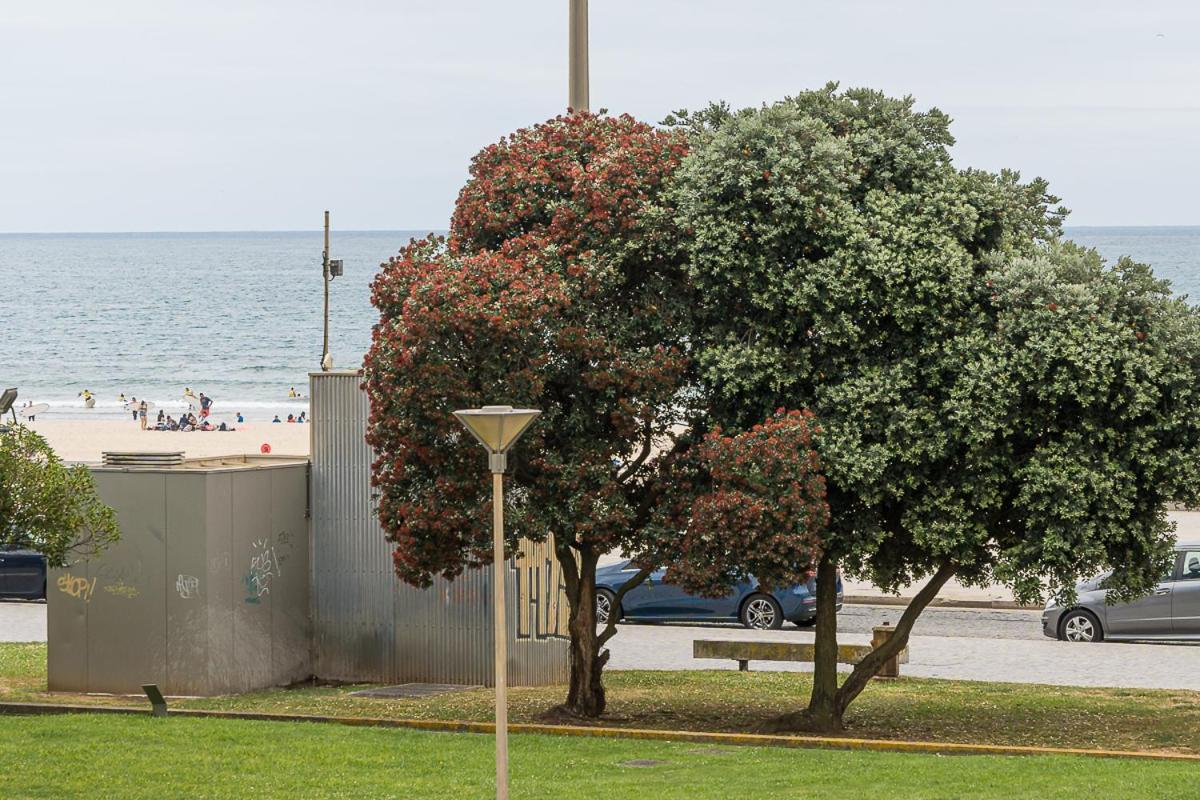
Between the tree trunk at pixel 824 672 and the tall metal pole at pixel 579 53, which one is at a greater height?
the tall metal pole at pixel 579 53

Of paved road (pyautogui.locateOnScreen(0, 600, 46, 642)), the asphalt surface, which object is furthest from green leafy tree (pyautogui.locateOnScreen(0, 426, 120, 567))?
paved road (pyautogui.locateOnScreen(0, 600, 46, 642))

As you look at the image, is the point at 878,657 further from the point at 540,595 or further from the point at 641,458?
the point at 540,595

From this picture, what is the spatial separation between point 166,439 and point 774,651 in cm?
5385

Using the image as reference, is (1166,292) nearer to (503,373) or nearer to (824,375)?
(824,375)

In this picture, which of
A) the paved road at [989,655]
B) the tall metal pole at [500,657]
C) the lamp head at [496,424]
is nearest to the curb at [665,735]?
the tall metal pole at [500,657]

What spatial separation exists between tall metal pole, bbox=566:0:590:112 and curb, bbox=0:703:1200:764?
22.0ft

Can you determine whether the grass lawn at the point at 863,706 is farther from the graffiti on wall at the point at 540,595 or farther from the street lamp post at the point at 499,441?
the street lamp post at the point at 499,441

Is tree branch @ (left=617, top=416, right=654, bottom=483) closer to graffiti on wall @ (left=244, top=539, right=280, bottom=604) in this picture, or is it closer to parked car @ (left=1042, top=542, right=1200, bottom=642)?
graffiti on wall @ (left=244, top=539, right=280, bottom=604)

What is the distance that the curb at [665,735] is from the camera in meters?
14.8

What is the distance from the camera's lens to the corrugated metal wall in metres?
20.7

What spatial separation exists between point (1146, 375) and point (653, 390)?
4488mm

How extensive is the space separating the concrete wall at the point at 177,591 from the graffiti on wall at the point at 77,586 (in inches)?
0.5

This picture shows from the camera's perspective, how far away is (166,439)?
70.2m

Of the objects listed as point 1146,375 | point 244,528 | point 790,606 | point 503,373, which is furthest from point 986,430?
point 790,606
